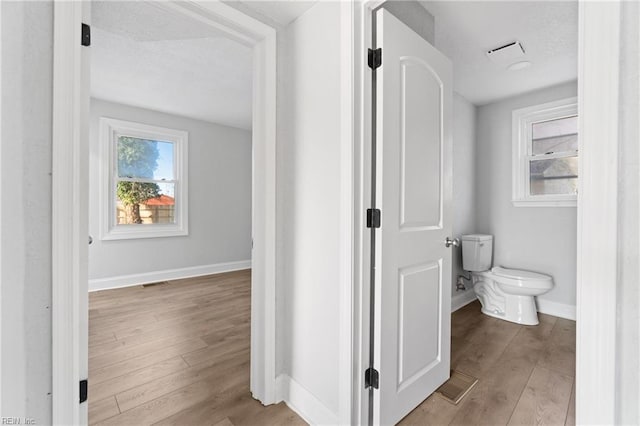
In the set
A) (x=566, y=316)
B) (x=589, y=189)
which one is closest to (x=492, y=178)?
(x=566, y=316)

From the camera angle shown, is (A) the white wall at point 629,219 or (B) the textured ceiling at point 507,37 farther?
(B) the textured ceiling at point 507,37

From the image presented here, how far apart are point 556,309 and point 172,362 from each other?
356cm

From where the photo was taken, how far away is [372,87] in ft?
4.56

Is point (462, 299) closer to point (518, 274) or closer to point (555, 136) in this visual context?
point (518, 274)

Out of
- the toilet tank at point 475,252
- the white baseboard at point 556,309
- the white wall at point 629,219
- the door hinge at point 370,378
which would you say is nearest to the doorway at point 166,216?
the door hinge at point 370,378

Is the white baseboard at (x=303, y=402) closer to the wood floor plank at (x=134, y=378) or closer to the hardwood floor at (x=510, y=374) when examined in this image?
the hardwood floor at (x=510, y=374)

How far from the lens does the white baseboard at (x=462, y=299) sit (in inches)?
123

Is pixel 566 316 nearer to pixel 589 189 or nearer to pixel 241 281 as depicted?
pixel 589 189

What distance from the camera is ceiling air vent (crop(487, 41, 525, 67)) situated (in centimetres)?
225

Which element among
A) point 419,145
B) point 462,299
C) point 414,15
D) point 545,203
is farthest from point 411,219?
point 545,203

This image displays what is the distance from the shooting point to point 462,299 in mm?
3250

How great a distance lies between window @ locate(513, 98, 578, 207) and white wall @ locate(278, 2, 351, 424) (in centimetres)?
277

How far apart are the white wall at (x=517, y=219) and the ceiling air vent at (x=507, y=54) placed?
93 centimetres

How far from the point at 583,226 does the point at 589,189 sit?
3.3 inches
